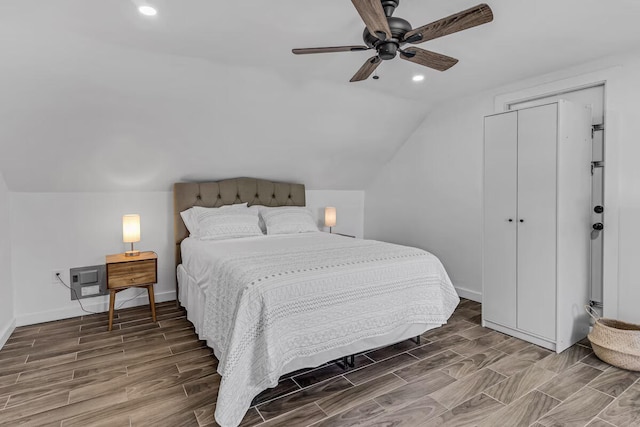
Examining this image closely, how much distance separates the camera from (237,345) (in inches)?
73.4

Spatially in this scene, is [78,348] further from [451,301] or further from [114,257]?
[451,301]

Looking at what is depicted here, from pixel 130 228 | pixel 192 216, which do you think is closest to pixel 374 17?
pixel 192 216

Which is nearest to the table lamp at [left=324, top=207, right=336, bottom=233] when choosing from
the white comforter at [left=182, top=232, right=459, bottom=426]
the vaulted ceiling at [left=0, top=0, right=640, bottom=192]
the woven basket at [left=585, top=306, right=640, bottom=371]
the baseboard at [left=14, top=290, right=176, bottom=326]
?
the vaulted ceiling at [left=0, top=0, right=640, bottom=192]


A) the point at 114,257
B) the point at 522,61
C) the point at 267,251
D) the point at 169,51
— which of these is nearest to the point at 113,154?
the point at 114,257

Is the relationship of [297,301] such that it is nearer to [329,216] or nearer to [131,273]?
[131,273]

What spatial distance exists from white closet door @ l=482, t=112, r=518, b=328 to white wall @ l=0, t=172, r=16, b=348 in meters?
4.03

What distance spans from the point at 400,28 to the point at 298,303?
5.32 feet

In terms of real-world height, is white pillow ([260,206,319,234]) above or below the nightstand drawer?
above

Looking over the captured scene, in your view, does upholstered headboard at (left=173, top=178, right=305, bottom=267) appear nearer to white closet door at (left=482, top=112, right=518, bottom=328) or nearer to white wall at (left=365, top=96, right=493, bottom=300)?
white wall at (left=365, top=96, right=493, bottom=300)

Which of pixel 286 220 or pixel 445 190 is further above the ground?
pixel 445 190

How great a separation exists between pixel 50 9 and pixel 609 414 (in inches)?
150

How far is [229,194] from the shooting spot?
160 inches

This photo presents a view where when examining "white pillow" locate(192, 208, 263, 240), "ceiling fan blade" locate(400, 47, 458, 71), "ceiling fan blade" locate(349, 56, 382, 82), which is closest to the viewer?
"ceiling fan blade" locate(400, 47, 458, 71)

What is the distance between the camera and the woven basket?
7.77ft
